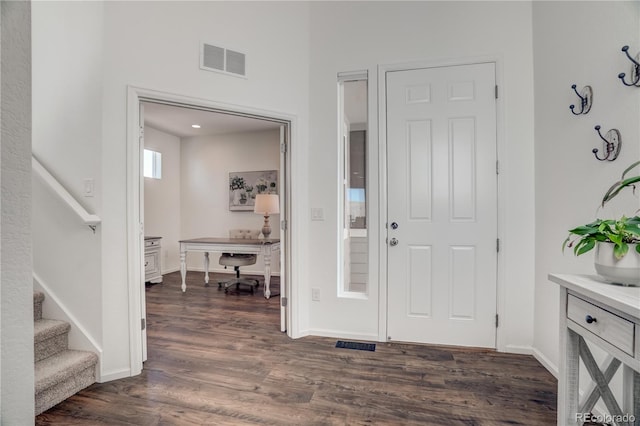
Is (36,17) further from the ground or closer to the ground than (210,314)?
further from the ground

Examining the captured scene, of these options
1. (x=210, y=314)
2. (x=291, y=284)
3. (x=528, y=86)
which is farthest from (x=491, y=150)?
(x=210, y=314)

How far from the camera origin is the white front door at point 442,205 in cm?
260

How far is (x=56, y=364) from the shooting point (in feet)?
6.51

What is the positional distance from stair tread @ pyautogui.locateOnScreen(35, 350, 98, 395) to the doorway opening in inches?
11.0

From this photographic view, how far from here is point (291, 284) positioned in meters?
2.87

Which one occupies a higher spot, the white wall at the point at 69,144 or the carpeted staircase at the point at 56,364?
the white wall at the point at 69,144

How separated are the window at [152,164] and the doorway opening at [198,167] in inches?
5.5

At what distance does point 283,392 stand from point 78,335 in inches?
60.4

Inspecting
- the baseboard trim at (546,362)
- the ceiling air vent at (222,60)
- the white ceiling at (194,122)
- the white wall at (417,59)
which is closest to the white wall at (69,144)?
the ceiling air vent at (222,60)

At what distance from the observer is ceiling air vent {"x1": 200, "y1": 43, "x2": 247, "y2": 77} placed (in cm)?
248

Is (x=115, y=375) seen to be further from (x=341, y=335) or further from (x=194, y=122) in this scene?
(x=194, y=122)

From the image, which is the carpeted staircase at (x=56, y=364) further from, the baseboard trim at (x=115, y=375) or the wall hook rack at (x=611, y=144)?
the wall hook rack at (x=611, y=144)

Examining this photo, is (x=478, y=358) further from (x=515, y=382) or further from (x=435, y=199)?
(x=435, y=199)

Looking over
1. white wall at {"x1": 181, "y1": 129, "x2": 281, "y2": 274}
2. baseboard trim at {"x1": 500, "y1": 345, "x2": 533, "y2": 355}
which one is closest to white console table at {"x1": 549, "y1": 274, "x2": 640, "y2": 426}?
baseboard trim at {"x1": 500, "y1": 345, "x2": 533, "y2": 355}
